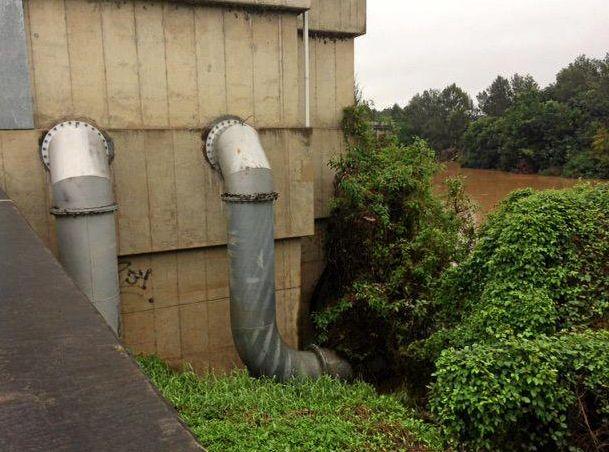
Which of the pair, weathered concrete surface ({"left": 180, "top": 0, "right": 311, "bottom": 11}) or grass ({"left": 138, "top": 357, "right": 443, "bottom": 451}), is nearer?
grass ({"left": 138, "top": 357, "right": 443, "bottom": 451})

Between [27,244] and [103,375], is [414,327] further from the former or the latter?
[103,375]

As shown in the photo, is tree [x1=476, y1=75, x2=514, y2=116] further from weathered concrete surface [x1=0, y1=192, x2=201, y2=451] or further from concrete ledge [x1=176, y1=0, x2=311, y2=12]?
weathered concrete surface [x1=0, y1=192, x2=201, y2=451]

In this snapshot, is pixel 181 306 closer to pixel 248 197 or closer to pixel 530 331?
pixel 248 197

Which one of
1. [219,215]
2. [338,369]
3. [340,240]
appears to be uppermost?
[219,215]

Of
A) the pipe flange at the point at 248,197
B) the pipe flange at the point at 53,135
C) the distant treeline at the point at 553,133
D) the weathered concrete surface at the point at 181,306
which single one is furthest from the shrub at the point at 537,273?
the distant treeline at the point at 553,133

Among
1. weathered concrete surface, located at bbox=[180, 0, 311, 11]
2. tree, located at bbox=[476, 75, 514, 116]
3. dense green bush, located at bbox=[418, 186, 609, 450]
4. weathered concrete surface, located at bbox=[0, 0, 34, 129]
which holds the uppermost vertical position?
tree, located at bbox=[476, 75, 514, 116]

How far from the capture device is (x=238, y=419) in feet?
15.5

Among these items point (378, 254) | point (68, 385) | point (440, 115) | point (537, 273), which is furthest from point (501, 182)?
point (68, 385)

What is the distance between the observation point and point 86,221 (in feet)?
16.7

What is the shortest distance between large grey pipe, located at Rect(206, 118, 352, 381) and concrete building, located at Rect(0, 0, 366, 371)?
0.63m

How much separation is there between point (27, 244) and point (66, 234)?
89.7 inches

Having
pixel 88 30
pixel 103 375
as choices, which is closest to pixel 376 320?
pixel 88 30

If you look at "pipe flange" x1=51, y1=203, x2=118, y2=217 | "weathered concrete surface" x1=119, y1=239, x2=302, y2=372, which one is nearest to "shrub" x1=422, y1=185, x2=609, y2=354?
"weathered concrete surface" x1=119, y1=239, x2=302, y2=372

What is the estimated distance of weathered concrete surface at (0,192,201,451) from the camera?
47.9 inches
